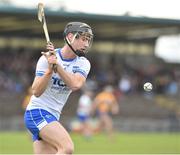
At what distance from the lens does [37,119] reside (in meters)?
8.12

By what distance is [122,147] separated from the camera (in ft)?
65.6

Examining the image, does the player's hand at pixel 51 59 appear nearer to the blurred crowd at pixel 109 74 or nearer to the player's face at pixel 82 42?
the player's face at pixel 82 42

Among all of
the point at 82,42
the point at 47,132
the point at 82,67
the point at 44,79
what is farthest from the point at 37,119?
the point at 82,42

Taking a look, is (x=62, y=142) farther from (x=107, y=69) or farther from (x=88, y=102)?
(x=107, y=69)

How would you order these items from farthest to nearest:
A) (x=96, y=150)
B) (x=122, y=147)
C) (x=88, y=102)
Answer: (x=88, y=102) < (x=122, y=147) < (x=96, y=150)

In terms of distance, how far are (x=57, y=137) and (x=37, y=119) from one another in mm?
414

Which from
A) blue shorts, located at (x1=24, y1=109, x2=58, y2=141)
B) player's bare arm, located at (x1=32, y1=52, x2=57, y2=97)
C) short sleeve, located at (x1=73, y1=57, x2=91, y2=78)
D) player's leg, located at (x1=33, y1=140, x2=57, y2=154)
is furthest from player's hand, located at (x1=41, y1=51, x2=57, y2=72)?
player's leg, located at (x1=33, y1=140, x2=57, y2=154)

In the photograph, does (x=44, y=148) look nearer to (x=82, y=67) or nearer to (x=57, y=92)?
(x=57, y=92)

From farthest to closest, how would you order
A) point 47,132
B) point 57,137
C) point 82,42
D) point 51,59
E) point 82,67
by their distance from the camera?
point 82,67
point 82,42
point 47,132
point 57,137
point 51,59

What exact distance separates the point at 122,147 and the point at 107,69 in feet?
58.4

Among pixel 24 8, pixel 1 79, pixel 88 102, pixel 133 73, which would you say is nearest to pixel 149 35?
pixel 133 73

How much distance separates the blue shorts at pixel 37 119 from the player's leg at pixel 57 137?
0.21 feet

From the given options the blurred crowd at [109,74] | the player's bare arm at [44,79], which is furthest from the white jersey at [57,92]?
the blurred crowd at [109,74]

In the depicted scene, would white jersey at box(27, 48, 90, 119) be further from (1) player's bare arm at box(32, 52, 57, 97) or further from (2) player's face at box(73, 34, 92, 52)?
(1) player's bare arm at box(32, 52, 57, 97)
